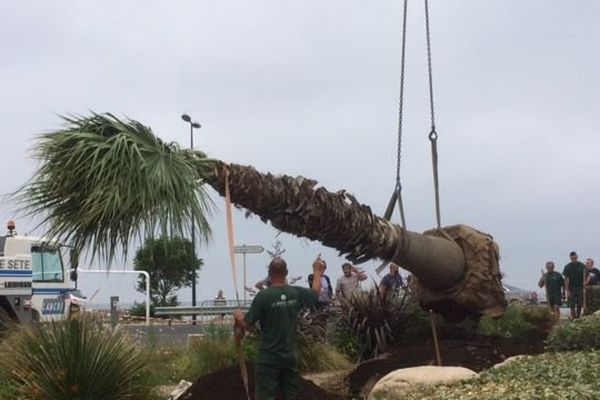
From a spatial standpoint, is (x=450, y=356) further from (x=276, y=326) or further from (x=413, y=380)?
(x=276, y=326)

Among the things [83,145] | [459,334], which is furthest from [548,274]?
[83,145]

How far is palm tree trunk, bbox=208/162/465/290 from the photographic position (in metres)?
8.69

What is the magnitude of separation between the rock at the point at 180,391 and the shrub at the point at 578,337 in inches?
165

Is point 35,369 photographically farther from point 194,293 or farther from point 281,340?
point 194,293

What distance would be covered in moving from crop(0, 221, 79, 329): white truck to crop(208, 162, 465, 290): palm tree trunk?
971 cm

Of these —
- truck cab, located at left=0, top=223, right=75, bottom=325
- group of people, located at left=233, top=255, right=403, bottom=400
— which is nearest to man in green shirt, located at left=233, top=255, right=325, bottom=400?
group of people, located at left=233, top=255, right=403, bottom=400

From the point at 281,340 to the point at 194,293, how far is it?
25776 millimetres

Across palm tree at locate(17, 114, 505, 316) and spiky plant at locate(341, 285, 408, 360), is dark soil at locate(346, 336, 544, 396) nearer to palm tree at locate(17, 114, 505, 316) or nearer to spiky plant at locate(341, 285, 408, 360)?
spiky plant at locate(341, 285, 408, 360)

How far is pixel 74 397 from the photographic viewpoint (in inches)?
345

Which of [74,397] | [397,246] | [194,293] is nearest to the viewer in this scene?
[74,397]

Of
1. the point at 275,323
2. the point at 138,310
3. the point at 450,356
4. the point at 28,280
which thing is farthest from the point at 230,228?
the point at 138,310

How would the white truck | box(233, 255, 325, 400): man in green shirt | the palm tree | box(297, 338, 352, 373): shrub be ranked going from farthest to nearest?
the white truck → box(297, 338, 352, 373): shrub → box(233, 255, 325, 400): man in green shirt → the palm tree

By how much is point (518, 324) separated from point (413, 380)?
16.5 ft

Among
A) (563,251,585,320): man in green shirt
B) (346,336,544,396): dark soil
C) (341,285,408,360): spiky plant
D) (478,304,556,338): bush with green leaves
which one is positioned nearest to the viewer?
(346,336,544,396): dark soil
